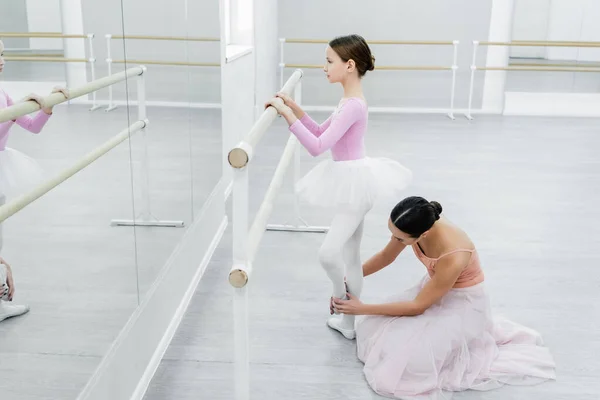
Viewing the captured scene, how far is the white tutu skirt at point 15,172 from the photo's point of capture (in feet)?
3.61

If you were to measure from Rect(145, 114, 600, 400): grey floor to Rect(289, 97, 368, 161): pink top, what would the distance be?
0.72 metres

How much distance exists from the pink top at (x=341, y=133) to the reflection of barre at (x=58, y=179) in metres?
0.51

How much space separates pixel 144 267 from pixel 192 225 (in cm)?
72

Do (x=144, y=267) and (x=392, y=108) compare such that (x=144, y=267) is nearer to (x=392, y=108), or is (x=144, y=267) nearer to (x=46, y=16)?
(x=46, y=16)

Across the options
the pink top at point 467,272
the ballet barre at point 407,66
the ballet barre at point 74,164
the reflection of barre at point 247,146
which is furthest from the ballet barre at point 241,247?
the ballet barre at point 407,66

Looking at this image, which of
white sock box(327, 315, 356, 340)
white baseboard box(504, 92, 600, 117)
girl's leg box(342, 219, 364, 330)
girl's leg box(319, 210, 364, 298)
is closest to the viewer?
girl's leg box(319, 210, 364, 298)

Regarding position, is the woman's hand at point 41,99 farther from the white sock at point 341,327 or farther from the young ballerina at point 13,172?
the white sock at point 341,327

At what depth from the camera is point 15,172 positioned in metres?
1.12

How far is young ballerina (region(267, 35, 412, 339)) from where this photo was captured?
2.10 m

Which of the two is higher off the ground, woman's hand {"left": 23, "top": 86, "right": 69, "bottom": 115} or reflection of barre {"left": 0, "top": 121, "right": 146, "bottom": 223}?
woman's hand {"left": 23, "top": 86, "right": 69, "bottom": 115}

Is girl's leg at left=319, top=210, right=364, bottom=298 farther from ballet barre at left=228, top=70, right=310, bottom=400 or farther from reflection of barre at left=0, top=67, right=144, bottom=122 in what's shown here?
reflection of barre at left=0, top=67, right=144, bottom=122

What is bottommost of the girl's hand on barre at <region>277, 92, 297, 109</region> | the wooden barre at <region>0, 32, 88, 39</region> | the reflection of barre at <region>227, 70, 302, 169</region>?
the reflection of barre at <region>227, 70, 302, 169</region>

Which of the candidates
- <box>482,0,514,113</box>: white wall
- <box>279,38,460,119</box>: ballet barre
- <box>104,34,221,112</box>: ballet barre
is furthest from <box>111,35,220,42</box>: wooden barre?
<box>482,0,514,113</box>: white wall

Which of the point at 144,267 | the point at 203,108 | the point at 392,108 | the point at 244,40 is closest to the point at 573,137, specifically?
the point at 392,108
